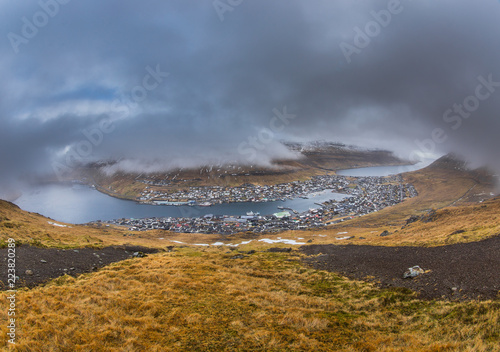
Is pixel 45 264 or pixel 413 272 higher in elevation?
pixel 45 264

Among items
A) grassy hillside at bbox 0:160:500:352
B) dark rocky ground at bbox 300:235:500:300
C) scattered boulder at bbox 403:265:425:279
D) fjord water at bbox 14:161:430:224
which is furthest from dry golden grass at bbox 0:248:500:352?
fjord water at bbox 14:161:430:224

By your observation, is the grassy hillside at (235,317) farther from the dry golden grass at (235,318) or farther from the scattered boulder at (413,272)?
the scattered boulder at (413,272)

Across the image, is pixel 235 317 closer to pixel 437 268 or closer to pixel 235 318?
pixel 235 318

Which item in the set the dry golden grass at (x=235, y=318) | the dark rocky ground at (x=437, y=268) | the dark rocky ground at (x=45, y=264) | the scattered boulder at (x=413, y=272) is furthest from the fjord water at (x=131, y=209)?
the dry golden grass at (x=235, y=318)

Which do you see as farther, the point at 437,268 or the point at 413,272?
the point at 437,268

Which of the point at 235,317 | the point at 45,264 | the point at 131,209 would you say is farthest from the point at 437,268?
the point at 131,209

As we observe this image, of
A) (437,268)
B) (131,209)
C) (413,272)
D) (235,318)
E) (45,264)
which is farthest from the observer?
(131,209)
